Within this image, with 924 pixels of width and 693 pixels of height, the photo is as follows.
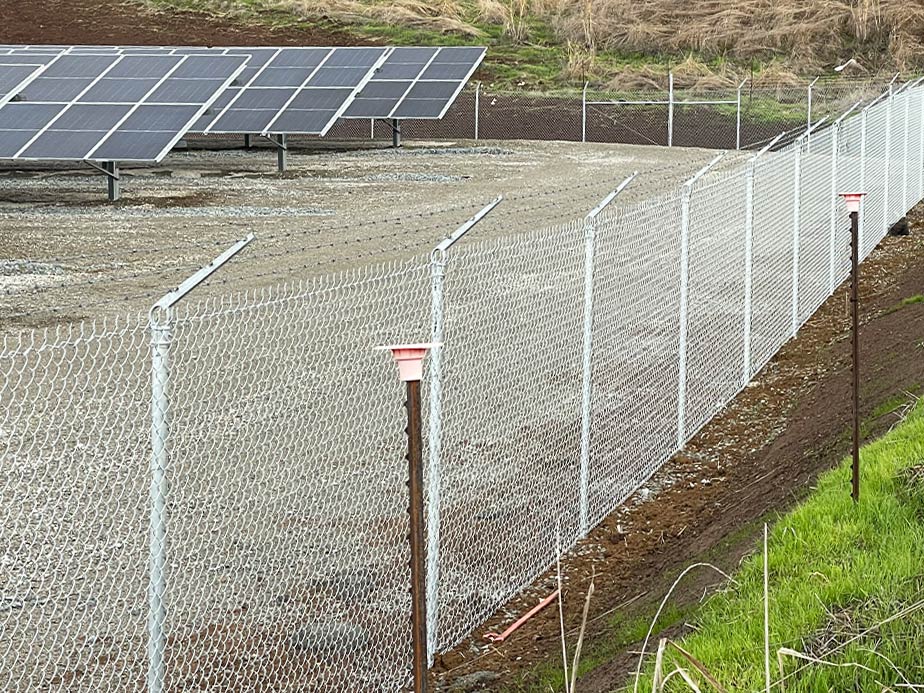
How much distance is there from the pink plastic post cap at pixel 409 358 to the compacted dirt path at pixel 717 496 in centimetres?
193

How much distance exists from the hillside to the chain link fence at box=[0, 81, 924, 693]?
28901 millimetres

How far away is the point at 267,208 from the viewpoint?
19406 mm

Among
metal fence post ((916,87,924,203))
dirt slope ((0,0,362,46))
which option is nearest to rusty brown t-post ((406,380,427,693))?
metal fence post ((916,87,924,203))

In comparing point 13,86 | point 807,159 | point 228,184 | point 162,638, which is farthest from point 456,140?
point 162,638

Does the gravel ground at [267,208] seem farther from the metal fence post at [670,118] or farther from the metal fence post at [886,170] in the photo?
the metal fence post at [886,170]

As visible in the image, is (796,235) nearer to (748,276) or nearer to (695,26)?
(748,276)

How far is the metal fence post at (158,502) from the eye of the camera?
4.44 m

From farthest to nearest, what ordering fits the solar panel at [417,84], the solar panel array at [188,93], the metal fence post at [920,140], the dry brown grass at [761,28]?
the dry brown grass at [761,28], the solar panel at [417,84], the metal fence post at [920,140], the solar panel array at [188,93]

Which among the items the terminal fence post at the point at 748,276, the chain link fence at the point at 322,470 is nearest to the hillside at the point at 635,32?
the terminal fence post at the point at 748,276

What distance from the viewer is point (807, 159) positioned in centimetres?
1379

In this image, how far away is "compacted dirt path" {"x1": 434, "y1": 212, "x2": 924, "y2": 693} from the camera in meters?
6.26

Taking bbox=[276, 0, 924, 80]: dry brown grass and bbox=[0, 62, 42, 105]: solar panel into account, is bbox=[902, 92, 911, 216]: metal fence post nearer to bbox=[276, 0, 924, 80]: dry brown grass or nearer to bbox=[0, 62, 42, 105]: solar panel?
bbox=[0, 62, 42, 105]: solar panel

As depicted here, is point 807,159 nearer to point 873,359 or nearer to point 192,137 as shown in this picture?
point 873,359

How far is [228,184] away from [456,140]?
433 inches
